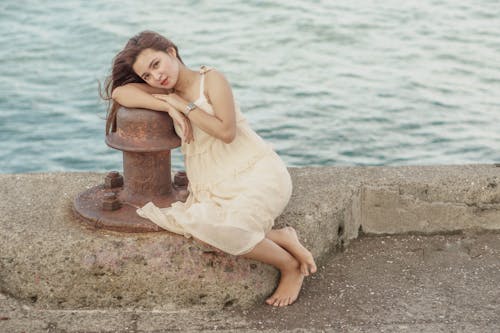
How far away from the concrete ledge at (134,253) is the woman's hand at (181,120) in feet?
1.48

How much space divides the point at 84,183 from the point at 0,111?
5.19 m

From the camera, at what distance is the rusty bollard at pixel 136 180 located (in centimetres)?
389

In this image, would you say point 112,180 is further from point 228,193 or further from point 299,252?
point 299,252

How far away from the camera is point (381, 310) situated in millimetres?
3838

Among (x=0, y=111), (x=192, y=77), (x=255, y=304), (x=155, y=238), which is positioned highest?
(x=192, y=77)

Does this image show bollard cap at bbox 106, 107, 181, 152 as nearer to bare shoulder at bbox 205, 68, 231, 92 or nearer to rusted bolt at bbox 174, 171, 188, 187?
bare shoulder at bbox 205, 68, 231, 92

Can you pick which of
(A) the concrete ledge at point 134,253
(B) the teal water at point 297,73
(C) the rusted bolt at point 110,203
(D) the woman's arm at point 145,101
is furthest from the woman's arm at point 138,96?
(B) the teal water at point 297,73

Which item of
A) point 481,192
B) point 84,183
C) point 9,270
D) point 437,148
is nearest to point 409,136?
point 437,148

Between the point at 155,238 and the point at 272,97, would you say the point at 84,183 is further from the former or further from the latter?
the point at 272,97

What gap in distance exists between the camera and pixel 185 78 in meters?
3.97

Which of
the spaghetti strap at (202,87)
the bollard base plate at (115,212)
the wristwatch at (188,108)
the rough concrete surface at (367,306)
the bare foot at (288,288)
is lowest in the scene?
the rough concrete surface at (367,306)

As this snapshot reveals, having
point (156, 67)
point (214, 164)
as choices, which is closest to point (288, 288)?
point (214, 164)

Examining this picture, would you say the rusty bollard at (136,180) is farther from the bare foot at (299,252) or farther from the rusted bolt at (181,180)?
the bare foot at (299,252)

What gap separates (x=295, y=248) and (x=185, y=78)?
0.92 m
